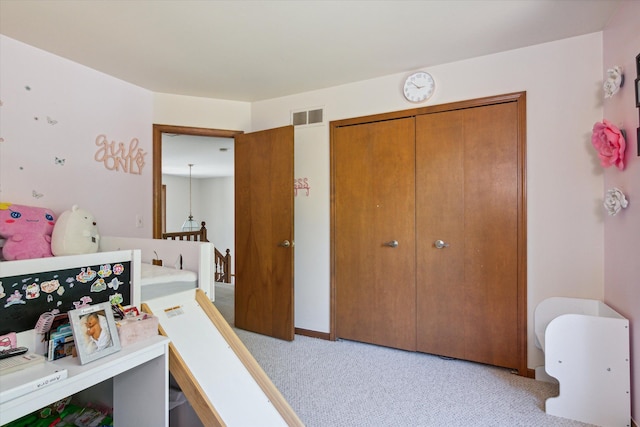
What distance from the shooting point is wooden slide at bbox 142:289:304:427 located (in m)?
1.16

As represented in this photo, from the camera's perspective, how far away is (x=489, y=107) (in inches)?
89.2

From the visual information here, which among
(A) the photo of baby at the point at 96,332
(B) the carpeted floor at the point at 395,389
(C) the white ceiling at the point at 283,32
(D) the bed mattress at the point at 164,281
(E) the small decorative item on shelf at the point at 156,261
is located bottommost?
(B) the carpeted floor at the point at 395,389

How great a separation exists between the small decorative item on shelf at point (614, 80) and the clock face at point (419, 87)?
1036mm

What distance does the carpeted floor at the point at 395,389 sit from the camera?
171 centimetres

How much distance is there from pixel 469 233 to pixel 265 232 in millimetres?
1756

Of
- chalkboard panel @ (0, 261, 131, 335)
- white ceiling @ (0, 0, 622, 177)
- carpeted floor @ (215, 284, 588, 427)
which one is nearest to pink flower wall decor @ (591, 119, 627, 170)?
white ceiling @ (0, 0, 622, 177)

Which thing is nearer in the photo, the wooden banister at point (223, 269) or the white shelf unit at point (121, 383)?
the white shelf unit at point (121, 383)

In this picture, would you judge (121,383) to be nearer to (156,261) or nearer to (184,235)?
(156,261)

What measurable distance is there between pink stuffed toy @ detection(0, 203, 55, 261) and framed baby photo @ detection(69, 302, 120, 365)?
44.1 inches

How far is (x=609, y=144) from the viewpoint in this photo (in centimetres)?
171

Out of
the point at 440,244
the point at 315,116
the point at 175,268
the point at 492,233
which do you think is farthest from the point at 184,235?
the point at 492,233

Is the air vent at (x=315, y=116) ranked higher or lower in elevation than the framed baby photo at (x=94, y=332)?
higher

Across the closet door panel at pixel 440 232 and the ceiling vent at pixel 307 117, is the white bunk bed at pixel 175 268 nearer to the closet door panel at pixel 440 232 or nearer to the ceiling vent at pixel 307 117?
the closet door panel at pixel 440 232

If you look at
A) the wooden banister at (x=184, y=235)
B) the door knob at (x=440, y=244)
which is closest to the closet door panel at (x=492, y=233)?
the door knob at (x=440, y=244)
